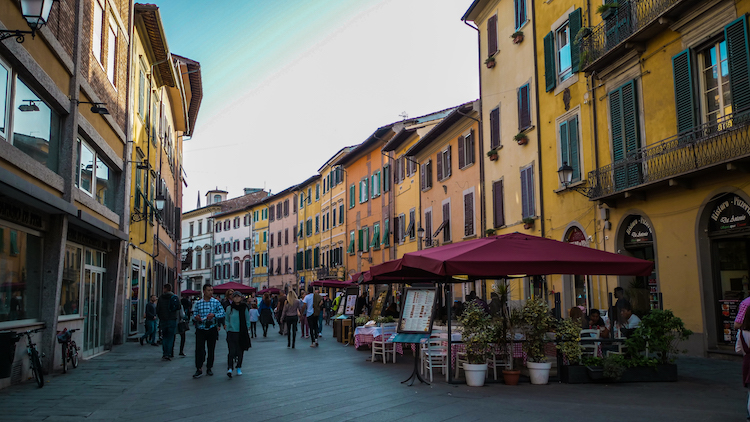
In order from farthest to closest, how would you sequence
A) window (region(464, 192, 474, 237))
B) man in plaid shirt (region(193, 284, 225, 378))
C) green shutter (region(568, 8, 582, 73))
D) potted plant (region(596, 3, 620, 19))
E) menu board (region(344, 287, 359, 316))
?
window (region(464, 192, 474, 237)) → menu board (region(344, 287, 359, 316)) → green shutter (region(568, 8, 582, 73)) → potted plant (region(596, 3, 620, 19)) → man in plaid shirt (region(193, 284, 225, 378))

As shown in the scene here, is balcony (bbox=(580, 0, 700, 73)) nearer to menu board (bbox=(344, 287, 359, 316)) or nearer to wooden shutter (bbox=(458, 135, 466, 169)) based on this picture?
wooden shutter (bbox=(458, 135, 466, 169))

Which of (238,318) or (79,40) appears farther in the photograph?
(79,40)

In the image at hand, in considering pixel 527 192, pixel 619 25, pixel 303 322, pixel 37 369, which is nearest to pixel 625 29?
pixel 619 25

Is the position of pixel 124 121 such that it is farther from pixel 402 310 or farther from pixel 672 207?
pixel 672 207

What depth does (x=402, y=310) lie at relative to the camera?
36.6ft

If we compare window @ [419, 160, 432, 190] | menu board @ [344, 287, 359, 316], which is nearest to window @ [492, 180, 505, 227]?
menu board @ [344, 287, 359, 316]

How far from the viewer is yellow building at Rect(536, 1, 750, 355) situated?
42.0ft

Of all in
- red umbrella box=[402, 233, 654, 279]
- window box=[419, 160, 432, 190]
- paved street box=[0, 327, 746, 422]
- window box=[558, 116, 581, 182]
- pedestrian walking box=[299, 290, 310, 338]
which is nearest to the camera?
paved street box=[0, 327, 746, 422]

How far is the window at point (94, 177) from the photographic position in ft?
46.9

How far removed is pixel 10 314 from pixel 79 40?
5511 mm

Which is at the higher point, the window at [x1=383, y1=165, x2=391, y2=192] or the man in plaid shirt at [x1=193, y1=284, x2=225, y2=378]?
the window at [x1=383, y1=165, x2=391, y2=192]

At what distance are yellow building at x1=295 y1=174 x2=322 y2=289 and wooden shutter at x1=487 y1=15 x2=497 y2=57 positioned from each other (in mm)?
31737

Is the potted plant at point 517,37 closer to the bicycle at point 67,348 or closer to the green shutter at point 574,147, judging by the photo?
the green shutter at point 574,147

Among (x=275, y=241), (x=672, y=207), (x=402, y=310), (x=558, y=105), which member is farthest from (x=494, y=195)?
(x=275, y=241)
